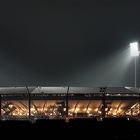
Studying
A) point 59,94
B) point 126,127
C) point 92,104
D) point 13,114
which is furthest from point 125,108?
point 126,127

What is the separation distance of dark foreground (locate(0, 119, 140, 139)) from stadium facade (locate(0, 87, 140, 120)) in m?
55.6

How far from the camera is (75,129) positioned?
34094 millimetres

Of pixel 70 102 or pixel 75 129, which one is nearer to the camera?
pixel 75 129

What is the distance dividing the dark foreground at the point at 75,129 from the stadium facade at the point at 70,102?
55588 mm

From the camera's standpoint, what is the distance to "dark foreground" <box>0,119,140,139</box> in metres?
32.6

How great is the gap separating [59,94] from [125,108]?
16.2 meters

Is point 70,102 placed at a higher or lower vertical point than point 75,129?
higher

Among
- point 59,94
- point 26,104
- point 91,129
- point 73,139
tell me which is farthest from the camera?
point 26,104

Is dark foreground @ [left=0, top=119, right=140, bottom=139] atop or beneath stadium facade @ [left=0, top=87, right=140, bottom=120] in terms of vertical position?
beneath

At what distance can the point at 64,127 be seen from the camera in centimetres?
3431

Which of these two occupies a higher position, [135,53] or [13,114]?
[135,53]

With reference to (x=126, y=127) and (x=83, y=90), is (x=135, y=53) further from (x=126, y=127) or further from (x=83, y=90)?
(x=126, y=127)

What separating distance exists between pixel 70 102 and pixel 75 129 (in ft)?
208

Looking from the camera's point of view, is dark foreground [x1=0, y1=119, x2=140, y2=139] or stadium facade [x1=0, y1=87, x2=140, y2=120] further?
stadium facade [x1=0, y1=87, x2=140, y2=120]
